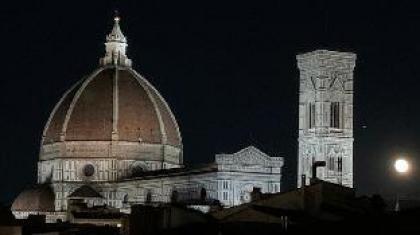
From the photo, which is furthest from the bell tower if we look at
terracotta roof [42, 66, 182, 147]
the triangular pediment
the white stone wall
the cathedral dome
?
terracotta roof [42, 66, 182, 147]

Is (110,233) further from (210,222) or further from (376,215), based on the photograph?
(376,215)

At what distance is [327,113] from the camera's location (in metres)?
89.6

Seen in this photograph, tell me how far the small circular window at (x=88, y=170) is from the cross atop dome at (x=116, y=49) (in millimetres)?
9167

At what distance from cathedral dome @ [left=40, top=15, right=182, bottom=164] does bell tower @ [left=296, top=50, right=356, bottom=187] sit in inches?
472

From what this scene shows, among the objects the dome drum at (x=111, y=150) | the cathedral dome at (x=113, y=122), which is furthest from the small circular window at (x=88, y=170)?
the cathedral dome at (x=113, y=122)

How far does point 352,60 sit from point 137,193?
666 inches

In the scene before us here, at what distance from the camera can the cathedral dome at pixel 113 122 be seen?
3814 inches

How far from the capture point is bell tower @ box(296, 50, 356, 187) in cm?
8919

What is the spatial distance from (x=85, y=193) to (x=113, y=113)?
705 centimetres

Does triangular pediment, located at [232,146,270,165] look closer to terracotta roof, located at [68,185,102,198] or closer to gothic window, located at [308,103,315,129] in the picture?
gothic window, located at [308,103,315,129]

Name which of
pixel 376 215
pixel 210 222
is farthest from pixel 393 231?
pixel 210 222

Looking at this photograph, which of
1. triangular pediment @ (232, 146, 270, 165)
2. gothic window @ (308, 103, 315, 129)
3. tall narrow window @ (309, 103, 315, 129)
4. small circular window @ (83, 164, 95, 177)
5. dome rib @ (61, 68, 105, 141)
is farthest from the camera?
dome rib @ (61, 68, 105, 141)

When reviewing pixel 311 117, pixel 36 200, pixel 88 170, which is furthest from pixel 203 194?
pixel 88 170

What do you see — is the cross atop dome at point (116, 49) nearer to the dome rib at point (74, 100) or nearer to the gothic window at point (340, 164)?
the dome rib at point (74, 100)
